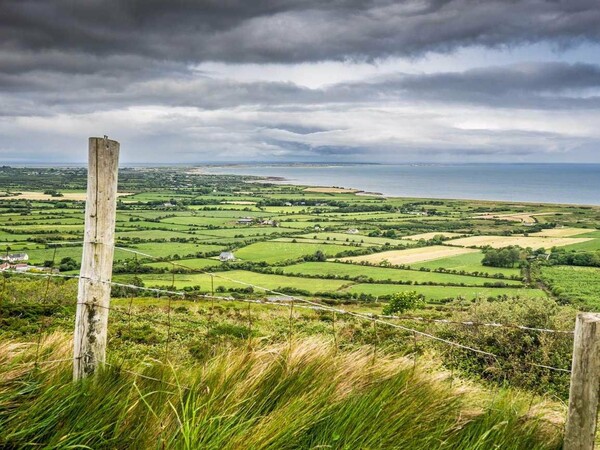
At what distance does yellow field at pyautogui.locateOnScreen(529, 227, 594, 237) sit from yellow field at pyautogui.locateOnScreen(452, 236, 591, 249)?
4019mm

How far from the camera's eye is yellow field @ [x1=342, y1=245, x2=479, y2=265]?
64062 millimetres

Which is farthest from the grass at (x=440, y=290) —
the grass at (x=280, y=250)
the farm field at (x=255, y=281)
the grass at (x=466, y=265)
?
the grass at (x=280, y=250)

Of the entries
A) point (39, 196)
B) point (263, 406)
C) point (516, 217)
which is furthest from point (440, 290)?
point (39, 196)

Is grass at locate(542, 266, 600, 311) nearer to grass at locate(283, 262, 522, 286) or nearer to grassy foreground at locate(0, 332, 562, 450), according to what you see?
grass at locate(283, 262, 522, 286)

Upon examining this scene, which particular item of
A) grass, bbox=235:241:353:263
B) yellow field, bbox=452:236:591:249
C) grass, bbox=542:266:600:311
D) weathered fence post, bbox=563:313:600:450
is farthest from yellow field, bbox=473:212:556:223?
weathered fence post, bbox=563:313:600:450

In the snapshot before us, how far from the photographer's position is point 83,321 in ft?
11.0

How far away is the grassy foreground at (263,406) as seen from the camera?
9.34 feet

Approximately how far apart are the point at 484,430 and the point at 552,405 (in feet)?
3.26

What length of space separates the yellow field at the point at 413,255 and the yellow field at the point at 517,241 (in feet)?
18.5

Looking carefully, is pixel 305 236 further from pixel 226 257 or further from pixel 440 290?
pixel 440 290

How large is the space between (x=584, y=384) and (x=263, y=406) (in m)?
1.97

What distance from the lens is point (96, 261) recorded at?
3.36 metres

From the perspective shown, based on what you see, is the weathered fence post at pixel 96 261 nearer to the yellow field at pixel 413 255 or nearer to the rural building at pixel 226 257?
the rural building at pixel 226 257

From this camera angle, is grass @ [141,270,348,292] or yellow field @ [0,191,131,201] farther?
yellow field @ [0,191,131,201]
